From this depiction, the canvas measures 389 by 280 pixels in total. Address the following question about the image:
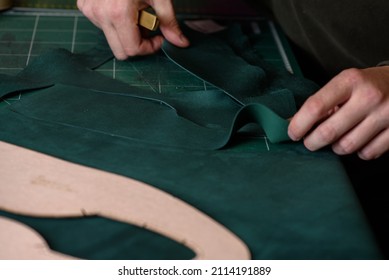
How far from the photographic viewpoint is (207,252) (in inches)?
32.6

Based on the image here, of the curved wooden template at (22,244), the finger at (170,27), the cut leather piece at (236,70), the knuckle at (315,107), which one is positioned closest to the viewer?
the curved wooden template at (22,244)

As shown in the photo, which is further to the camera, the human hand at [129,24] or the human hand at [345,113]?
the human hand at [129,24]

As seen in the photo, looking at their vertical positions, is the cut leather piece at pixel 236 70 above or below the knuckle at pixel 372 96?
below

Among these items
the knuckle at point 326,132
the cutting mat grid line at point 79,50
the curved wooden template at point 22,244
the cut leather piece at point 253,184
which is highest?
the knuckle at point 326,132

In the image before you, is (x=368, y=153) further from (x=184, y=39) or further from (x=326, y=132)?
(x=184, y=39)

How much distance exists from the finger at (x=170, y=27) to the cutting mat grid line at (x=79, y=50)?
1.7 inches

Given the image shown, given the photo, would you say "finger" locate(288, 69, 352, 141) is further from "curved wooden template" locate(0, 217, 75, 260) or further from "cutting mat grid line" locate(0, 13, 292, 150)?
"curved wooden template" locate(0, 217, 75, 260)

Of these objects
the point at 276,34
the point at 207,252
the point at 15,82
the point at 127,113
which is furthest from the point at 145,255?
the point at 276,34

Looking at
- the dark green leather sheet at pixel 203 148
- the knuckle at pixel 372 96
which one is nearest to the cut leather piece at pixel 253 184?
the dark green leather sheet at pixel 203 148

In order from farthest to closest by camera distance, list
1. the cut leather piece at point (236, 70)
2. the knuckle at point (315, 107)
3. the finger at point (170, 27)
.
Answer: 1. the finger at point (170, 27)
2. the cut leather piece at point (236, 70)
3. the knuckle at point (315, 107)

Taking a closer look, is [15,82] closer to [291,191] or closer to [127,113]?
[127,113]

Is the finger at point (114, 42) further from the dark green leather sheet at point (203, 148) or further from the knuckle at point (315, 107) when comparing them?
the knuckle at point (315, 107)

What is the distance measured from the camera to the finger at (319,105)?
1007 millimetres

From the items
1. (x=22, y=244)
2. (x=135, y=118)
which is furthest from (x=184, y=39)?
(x=22, y=244)
